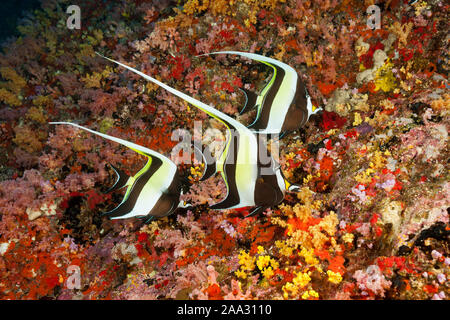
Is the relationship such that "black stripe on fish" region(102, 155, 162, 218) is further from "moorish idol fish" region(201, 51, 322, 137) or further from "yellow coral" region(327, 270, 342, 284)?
"yellow coral" region(327, 270, 342, 284)

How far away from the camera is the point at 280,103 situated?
2.74 meters

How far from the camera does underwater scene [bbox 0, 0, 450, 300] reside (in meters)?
2.49

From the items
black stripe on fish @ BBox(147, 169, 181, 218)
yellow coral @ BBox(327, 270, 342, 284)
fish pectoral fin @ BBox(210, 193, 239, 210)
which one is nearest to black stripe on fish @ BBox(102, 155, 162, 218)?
black stripe on fish @ BBox(147, 169, 181, 218)

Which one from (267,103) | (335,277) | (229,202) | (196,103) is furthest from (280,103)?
(335,277)

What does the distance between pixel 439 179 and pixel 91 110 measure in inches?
216

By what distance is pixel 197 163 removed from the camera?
4.26 m

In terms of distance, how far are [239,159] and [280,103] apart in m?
0.84

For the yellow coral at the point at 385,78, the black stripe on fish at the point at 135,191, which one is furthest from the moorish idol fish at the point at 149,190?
the yellow coral at the point at 385,78

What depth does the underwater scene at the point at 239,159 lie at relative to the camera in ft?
8.16

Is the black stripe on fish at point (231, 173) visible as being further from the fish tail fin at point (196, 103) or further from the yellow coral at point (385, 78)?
the yellow coral at point (385, 78)

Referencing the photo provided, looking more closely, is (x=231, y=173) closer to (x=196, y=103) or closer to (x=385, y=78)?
(x=196, y=103)

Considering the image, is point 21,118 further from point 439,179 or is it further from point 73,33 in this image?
point 439,179

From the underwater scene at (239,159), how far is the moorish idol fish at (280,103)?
0.01 m
